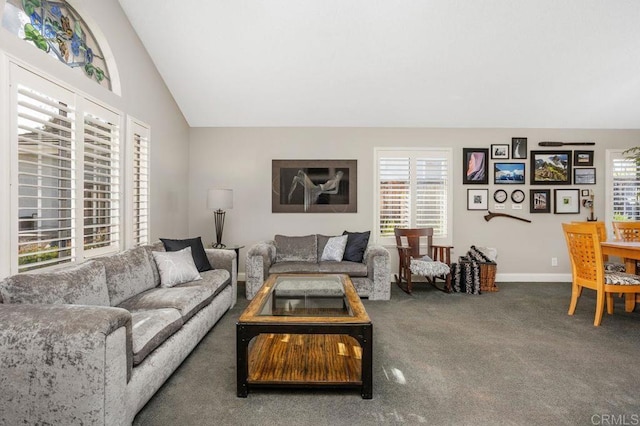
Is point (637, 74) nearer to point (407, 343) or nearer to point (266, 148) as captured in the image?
point (407, 343)

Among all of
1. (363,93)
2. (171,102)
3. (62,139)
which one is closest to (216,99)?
(171,102)

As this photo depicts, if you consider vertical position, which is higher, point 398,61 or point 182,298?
point 398,61

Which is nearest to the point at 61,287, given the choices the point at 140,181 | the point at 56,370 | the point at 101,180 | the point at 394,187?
the point at 56,370

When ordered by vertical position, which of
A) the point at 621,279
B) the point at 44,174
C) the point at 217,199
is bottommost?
the point at 621,279

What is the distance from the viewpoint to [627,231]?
4145 mm

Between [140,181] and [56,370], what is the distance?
2.68 m

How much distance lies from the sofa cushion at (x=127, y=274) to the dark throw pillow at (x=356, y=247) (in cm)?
248

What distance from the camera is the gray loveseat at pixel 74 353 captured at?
4.87ft

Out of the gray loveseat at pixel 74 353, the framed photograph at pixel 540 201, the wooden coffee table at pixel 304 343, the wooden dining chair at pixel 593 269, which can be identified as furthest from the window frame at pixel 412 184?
the gray loveseat at pixel 74 353

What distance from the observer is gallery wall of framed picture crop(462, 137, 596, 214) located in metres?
5.14

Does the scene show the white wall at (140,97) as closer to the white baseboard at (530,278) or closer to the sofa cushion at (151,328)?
the sofa cushion at (151,328)

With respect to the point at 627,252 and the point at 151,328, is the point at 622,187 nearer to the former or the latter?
the point at 627,252

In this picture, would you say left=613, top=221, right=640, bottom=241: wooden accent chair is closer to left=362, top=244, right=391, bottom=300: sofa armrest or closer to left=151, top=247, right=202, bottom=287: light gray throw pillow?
left=362, top=244, right=391, bottom=300: sofa armrest

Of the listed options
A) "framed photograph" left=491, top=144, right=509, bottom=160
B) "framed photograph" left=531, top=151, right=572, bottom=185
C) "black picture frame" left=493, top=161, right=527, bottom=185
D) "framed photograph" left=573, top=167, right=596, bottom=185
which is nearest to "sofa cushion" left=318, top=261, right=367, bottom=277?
"black picture frame" left=493, top=161, right=527, bottom=185
